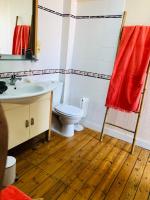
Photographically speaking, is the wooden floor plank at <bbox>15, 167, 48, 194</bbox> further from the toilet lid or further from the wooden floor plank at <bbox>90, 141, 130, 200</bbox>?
the toilet lid

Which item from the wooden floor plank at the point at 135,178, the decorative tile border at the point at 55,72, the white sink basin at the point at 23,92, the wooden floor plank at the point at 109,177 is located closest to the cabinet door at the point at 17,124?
the white sink basin at the point at 23,92

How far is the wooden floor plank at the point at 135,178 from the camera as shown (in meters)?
1.67

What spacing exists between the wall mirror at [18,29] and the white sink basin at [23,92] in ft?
1.19

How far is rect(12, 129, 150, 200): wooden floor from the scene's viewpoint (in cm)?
164

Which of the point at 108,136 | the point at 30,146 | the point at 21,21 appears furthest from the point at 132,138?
the point at 21,21

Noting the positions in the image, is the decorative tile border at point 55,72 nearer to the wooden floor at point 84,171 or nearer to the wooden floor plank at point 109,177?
the wooden floor at point 84,171

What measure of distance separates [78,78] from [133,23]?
1.09m

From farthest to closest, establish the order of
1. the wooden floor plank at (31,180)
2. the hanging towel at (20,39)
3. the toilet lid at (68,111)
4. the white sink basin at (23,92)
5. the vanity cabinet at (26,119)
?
the toilet lid at (68,111) → the hanging towel at (20,39) → the vanity cabinet at (26,119) → the wooden floor plank at (31,180) → the white sink basin at (23,92)

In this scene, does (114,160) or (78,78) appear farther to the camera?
(78,78)

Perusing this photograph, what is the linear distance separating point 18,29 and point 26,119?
3.29 ft

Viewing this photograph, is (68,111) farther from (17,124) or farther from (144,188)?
(144,188)

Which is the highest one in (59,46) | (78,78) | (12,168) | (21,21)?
(21,21)

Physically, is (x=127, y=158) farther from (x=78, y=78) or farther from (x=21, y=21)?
(x=21, y=21)

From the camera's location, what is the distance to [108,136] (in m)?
2.71
